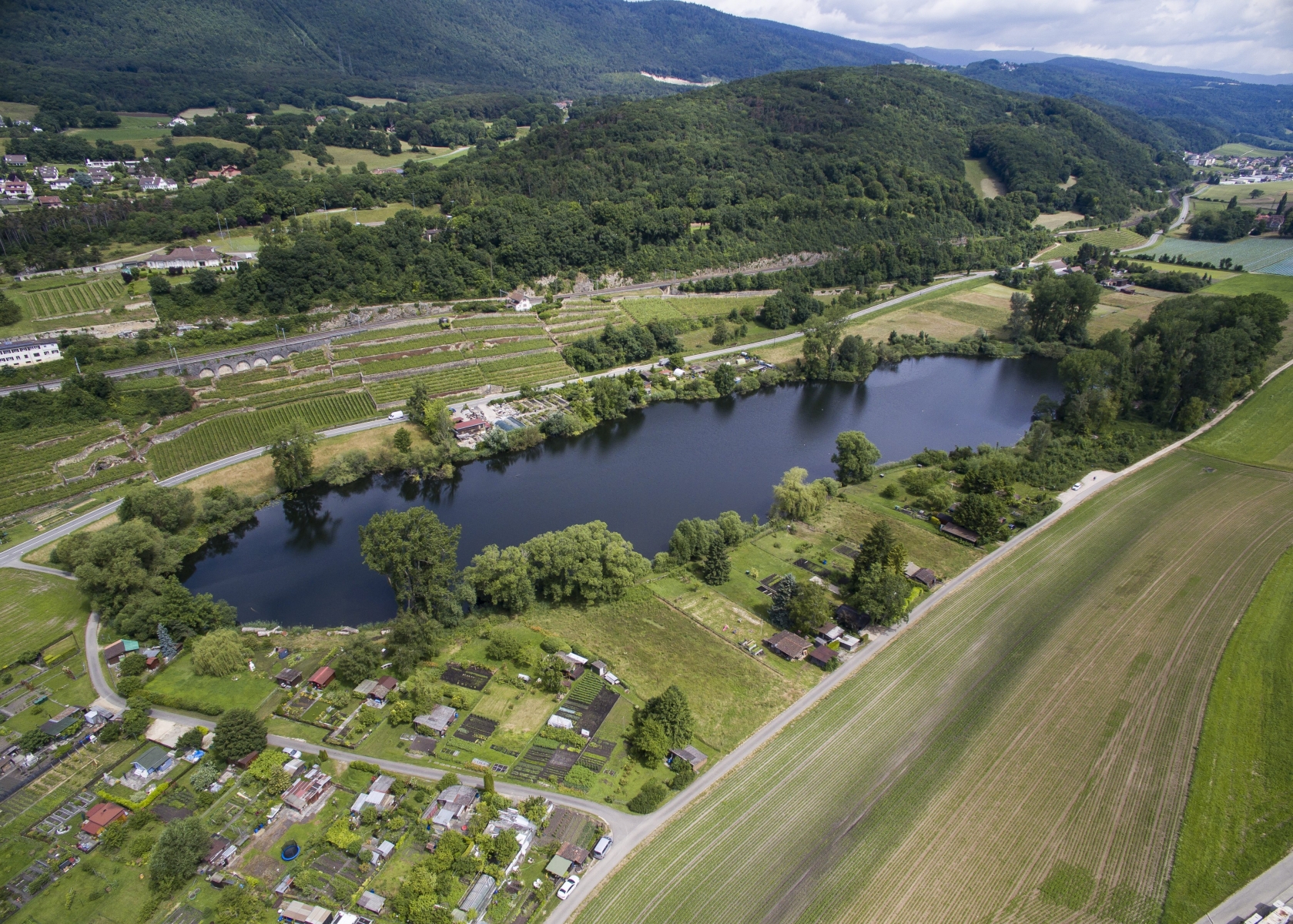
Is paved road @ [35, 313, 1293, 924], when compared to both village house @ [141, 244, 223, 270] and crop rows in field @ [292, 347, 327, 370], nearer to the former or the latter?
crop rows in field @ [292, 347, 327, 370]

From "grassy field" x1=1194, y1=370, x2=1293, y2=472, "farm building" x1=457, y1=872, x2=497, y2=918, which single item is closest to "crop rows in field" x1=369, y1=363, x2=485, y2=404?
"farm building" x1=457, y1=872, x2=497, y2=918

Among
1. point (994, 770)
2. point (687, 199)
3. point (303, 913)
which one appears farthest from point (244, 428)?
point (687, 199)

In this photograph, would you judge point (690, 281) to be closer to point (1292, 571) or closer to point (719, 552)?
point (719, 552)

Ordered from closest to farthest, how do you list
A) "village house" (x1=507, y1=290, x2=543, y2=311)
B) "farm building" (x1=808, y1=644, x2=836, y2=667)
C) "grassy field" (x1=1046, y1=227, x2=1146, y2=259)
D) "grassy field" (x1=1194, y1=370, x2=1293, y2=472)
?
"farm building" (x1=808, y1=644, x2=836, y2=667)
"grassy field" (x1=1194, y1=370, x2=1293, y2=472)
"village house" (x1=507, y1=290, x2=543, y2=311)
"grassy field" (x1=1046, y1=227, x2=1146, y2=259)

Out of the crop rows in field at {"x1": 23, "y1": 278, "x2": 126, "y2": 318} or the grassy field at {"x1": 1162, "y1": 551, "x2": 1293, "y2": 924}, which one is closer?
the grassy field at {"x1": 1162, "y1": 551, "x2": 1293, "y2": 924}

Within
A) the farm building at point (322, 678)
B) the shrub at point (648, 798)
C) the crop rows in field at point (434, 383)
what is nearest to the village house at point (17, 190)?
the crop rows in field at point (434, 383)

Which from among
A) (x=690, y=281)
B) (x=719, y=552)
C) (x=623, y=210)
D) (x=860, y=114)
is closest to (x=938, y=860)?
(x=719, y=552)
